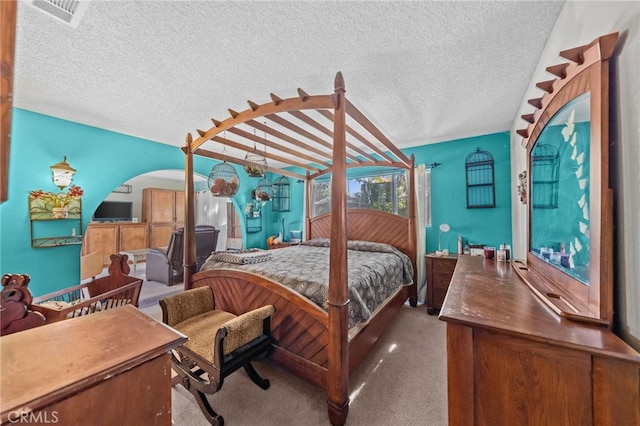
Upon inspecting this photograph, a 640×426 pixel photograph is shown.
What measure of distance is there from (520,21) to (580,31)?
42 cm

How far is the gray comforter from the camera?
1930 millimetres

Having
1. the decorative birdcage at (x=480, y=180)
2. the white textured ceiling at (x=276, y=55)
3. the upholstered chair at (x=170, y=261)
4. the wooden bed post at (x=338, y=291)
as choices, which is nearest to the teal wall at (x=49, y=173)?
the white textured ceiling at (x=276, y=55)

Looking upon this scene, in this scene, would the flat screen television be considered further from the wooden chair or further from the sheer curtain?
the sheer curtain

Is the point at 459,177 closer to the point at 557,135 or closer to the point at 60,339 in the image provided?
the point at 557,135

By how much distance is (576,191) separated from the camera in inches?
42.3

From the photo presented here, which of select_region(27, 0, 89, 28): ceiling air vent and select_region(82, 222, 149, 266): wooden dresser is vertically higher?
select_region(27, 0, 89, 28): ceiling air vent

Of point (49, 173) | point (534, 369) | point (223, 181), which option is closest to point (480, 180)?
point (534, 369)

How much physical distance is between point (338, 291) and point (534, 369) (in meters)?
0.99

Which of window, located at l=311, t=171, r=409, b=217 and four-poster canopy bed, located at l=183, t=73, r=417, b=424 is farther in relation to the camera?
→ window, located at l=311, t=171, r=409, b=217

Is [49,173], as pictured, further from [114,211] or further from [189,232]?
[114,211]

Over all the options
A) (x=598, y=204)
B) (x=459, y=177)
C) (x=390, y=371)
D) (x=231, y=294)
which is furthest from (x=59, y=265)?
(x=459, y=177)

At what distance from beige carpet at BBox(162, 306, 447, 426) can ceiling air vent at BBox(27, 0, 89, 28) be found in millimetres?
2728

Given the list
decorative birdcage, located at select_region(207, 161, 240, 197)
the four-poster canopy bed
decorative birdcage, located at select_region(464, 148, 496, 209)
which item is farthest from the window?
decorative birdcage, located at select_region(207, 161, 240, 197)
